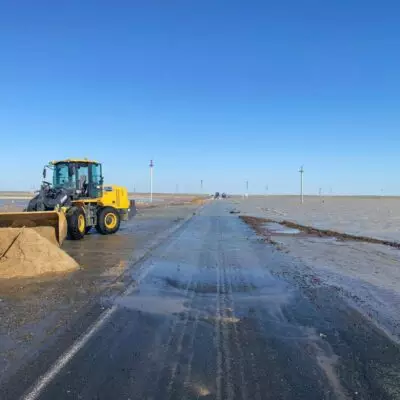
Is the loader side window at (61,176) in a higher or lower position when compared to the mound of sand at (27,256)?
higher

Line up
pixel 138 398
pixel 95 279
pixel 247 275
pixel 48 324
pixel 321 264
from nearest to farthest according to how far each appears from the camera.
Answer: pixel 138 398
pixel 48 324
pixel 95 279
pixel 247 275
pixel 321 264

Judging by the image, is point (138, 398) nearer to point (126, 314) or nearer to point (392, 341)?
point (126, 314)

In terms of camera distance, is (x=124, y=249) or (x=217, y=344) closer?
(x=217, y=344)

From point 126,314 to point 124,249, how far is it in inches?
331

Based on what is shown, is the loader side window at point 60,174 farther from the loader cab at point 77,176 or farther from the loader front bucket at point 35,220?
the loader front bucket at point 35,220

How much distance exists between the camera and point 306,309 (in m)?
7.39

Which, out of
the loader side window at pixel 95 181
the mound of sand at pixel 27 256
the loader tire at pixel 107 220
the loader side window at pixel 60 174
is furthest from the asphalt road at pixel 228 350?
the loader side window at pixel 95 181

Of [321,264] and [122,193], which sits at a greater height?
[122,193]

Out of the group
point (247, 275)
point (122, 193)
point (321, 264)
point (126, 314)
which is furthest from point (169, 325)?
point (122, 193)

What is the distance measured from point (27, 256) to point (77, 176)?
10.3 meters

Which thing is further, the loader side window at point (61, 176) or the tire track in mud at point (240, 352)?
the loader side window at point (61, 176)

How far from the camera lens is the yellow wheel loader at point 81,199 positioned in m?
18.2

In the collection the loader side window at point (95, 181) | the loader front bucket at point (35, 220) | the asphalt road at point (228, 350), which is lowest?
the asphalt road at point (228, 350)

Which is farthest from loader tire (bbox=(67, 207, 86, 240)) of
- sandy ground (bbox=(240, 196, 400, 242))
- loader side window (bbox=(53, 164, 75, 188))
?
sandy ground (bbox=(240, 196, 400, 242))
